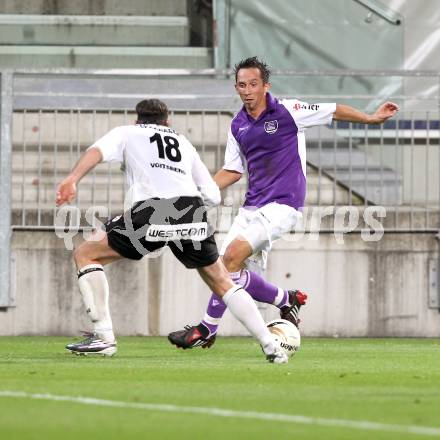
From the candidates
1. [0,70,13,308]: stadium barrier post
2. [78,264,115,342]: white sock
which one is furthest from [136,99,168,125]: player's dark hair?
[0,70,13,308]: stadium barrier post

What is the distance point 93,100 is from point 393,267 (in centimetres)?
359

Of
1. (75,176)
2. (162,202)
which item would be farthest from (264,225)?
(75,176)

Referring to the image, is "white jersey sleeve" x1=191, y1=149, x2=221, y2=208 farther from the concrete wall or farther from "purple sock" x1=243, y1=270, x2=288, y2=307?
the concrete wall

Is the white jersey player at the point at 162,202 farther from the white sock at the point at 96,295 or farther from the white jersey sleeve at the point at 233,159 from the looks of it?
the white jersey sleeve at the point at 233,159

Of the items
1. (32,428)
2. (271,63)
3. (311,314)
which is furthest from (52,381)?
(271,63)

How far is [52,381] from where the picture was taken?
8648 mm

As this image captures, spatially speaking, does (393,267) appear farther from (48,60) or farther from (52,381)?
(52,381)

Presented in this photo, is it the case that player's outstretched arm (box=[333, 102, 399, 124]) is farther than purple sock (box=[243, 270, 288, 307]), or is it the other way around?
purple sock (box=[243, 270, 288, 307])

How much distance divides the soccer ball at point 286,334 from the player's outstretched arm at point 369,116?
1624mm

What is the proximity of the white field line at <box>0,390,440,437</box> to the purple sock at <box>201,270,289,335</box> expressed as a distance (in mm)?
4201

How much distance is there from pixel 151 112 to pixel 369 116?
1761 mm

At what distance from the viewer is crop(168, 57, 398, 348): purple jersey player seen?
11.8 m

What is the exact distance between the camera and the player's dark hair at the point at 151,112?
10.7m

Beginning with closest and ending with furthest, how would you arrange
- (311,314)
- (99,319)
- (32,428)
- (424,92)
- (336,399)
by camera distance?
(32,428) < (336,399) < (99,319) < (311,314) < (424,92)
